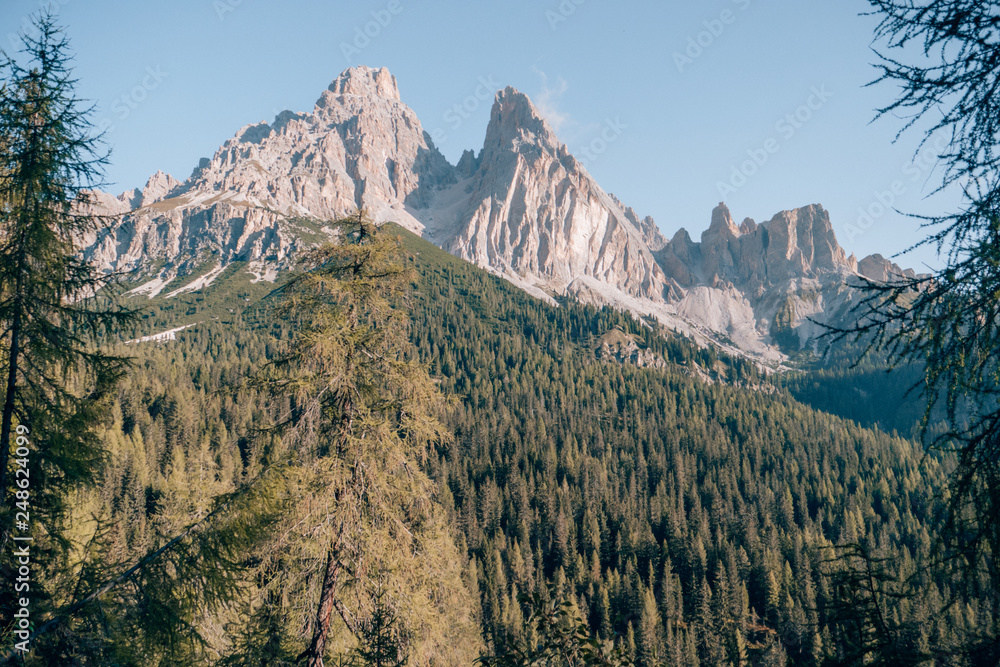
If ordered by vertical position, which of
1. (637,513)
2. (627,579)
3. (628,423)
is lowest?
(627,579)

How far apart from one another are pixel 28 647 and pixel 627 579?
244 ft

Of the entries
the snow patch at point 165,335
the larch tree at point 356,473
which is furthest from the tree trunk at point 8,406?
the snow patch at point 165,335

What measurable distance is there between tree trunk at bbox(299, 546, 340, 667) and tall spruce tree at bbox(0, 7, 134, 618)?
13.5 ft

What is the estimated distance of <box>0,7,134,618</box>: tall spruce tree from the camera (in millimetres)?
8391

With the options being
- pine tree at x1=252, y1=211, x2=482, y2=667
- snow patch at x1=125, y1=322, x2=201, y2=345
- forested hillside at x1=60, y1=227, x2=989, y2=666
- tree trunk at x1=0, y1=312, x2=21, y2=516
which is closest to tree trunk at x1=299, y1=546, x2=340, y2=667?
pine tree at x1=252, y1=211, x2=482, y2=667

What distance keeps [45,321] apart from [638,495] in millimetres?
102737

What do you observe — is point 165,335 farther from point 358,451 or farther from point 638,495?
point 358,451

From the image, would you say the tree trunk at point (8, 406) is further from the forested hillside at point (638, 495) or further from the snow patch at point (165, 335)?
the snow patch at point (165, 335)

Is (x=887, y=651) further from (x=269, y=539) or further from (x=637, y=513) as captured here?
(x=637, y=513)

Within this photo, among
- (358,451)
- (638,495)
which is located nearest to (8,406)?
(358,451)

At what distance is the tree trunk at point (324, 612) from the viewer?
9.22 meters

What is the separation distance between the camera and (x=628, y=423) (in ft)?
453

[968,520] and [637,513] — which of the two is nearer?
[968,520]

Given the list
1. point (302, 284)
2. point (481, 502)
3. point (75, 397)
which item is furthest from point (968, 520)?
point (481, 502)
